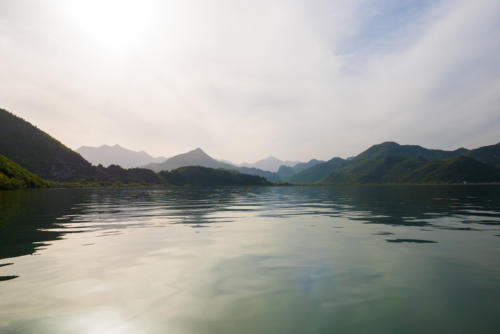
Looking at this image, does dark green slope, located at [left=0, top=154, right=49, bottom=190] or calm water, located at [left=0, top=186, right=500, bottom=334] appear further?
dark green slope, located at [left=0, top=154, right=49, bottom=190]

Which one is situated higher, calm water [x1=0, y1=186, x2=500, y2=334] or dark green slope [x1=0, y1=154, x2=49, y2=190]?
dark green slope [x1=0, y1=154, x2=49, y2=190]

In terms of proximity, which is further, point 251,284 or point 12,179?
point 12,179

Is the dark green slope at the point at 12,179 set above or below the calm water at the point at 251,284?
above

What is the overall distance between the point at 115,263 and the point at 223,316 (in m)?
8.04

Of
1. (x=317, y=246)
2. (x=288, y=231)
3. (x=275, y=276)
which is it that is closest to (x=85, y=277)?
(x=275, y=276)

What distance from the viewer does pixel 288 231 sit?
2200 cm

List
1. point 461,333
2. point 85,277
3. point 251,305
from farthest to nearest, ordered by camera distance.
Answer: point 85,277 → point 251,305 → point 461,333

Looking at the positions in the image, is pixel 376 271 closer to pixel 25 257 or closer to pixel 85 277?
pixel 85 277

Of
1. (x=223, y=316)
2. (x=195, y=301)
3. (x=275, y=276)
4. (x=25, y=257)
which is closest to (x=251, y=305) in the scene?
(x=223, y=316)

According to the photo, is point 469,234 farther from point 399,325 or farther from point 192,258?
point 192,258

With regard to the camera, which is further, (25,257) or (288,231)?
(288,231)

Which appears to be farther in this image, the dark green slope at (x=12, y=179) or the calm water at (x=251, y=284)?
the dark green slope at (x=12, y=179)

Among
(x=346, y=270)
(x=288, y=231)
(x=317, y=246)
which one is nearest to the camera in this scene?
(x=346, y=270)

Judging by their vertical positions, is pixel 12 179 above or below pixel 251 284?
above
